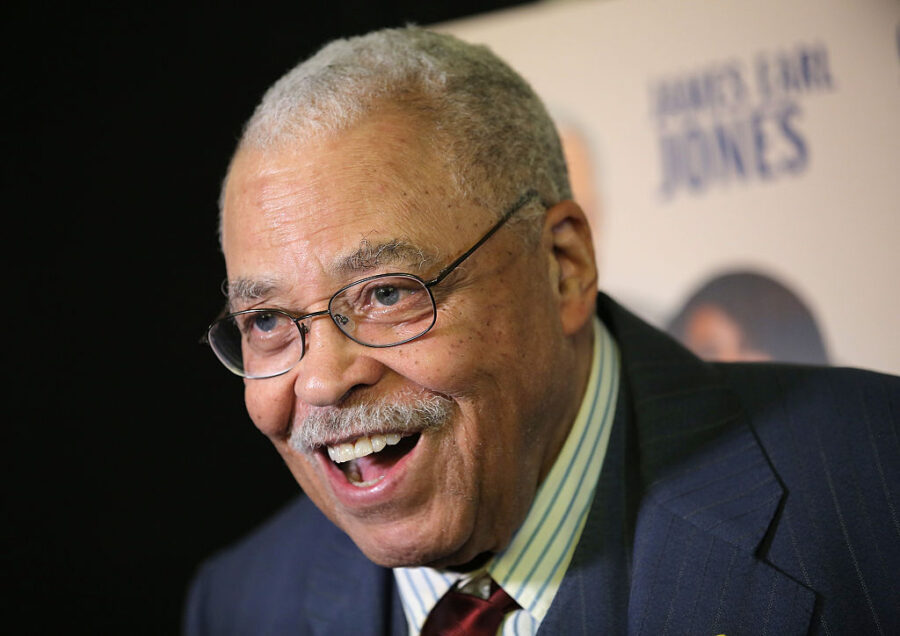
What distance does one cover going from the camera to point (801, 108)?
2.35 metres

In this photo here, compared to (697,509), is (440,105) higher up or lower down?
higher up

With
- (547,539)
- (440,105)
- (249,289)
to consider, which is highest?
(440,105)

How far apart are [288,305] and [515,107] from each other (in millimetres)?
608

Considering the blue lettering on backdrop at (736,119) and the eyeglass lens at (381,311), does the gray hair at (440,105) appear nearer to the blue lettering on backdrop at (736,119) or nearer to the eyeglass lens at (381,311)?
the eyeglass lens at (381,311)

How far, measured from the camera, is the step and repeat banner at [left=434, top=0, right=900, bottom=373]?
7.50 ft

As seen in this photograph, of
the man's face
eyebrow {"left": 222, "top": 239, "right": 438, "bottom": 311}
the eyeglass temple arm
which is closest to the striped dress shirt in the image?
the man's face

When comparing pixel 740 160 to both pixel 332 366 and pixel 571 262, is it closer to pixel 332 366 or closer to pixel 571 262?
pixel 571 262

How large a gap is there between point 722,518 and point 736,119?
127cm

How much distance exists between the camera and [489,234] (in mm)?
1562

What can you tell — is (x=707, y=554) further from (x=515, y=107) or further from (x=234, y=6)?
(x=234, y=6)

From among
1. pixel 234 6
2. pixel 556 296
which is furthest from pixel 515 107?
pixel 234 6

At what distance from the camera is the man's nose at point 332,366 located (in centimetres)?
148

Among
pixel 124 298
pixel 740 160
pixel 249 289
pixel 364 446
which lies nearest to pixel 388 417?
pixel 364 446

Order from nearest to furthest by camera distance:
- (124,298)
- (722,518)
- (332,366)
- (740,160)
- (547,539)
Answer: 1. (332,366)
2. (722,518)
3. (547,539)
4. (740,160)
5. (124,298)
